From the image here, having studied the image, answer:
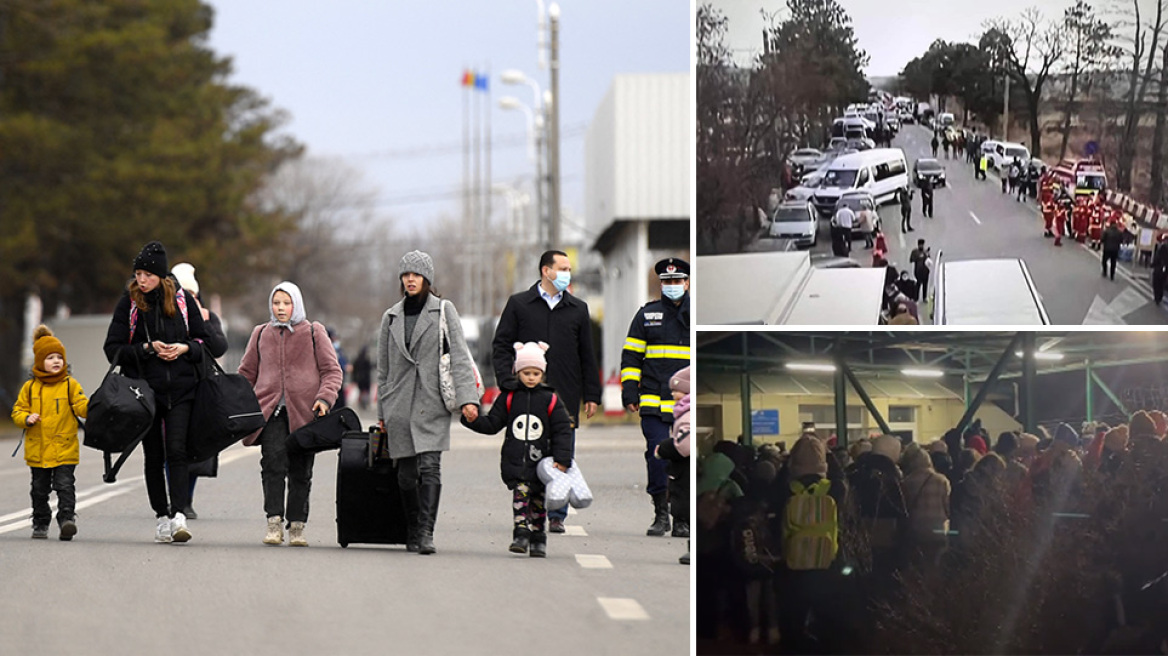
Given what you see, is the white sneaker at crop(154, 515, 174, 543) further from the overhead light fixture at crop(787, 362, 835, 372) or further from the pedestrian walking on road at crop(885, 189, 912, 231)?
the pedestrian walking on road at crop(885, 189, 912, 231)

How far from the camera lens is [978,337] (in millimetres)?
7875

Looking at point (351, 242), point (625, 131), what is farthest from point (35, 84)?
point (351, 242)

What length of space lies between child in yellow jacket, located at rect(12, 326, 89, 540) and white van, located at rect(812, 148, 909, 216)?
20.4 ft

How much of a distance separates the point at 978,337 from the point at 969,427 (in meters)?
0.35

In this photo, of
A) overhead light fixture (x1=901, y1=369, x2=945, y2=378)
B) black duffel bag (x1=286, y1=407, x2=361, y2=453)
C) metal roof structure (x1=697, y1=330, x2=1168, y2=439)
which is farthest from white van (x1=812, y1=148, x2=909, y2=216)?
black duffel bag (x1=286, y1=407, x2=361, y2=453)

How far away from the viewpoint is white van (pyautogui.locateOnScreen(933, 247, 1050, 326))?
7.87 metres

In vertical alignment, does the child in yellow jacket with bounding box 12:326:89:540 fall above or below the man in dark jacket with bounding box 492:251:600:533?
below

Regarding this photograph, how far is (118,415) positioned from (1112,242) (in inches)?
248

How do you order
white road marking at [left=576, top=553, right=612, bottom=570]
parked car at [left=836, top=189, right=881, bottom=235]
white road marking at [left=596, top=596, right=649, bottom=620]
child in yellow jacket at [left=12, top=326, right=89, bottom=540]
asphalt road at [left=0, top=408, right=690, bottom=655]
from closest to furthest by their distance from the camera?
parked car at [left=836, top=189, right=881, bottom=235], asphalt road at [left=0, top=408, right=690, bottom=655], white road marking at [left=596, top=596, right=649, bottom=620], white road marking at [left=576, top=553, right=612, bottom=570], child in yellow jacket at [left=12, top=326, right=89, bottom=540]

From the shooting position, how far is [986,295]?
793cm

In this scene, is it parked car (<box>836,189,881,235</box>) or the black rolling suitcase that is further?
the black rolling suitcase

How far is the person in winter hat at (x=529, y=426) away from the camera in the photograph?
37.0ft

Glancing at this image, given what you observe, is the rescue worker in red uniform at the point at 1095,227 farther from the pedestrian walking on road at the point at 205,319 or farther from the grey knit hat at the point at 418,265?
the pedestrian walking on road at the point at 205,319

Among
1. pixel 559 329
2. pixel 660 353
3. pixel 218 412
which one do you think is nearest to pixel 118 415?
pixel 218 412
